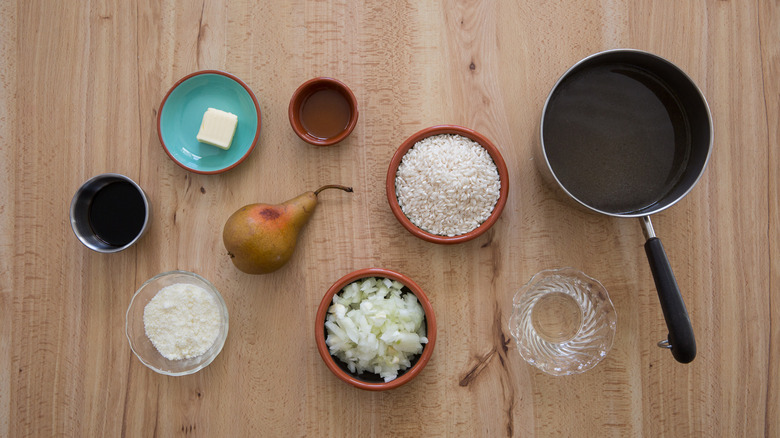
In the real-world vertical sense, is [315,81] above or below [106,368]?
above

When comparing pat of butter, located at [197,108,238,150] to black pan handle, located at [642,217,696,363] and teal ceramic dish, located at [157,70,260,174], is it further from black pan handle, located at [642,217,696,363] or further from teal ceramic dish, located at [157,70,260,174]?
black pan handle, located at [642,217,696,363]

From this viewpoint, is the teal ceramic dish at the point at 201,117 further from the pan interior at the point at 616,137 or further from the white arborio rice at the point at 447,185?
the pan interior at the point at 616,137

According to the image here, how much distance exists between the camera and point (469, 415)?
4.06 ft

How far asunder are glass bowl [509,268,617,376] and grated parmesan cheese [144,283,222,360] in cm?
75

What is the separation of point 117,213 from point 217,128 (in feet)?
1.10

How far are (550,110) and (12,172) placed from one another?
1.38 metres

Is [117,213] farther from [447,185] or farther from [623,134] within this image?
[623,134]

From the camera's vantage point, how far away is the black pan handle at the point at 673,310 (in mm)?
1005

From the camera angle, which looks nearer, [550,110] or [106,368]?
[550,110]

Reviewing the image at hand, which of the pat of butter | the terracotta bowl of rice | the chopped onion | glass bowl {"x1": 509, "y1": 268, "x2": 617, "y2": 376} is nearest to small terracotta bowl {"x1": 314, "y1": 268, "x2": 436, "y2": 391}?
the chopped onion

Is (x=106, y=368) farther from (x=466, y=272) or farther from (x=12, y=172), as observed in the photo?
(x=466, y=272)

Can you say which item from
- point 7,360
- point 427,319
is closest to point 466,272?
point 427,319

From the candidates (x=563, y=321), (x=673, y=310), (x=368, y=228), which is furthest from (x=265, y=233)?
(x=673, y=310)

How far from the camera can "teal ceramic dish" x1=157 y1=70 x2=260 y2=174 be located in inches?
49.3
